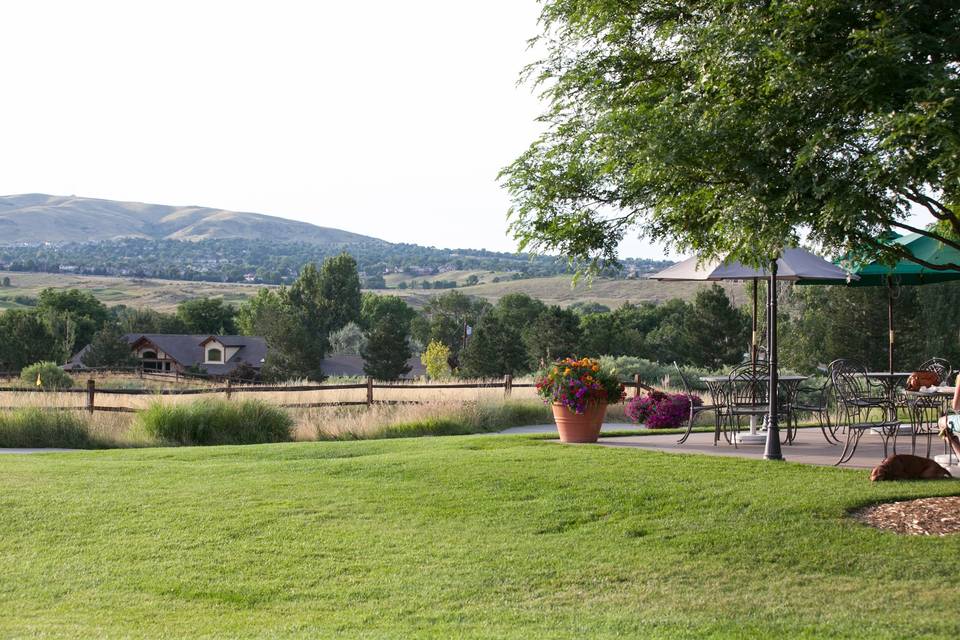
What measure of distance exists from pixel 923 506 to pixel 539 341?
40512 millimetres

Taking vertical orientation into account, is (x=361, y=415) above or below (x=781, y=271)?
below

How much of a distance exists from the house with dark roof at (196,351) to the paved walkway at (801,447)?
170ft

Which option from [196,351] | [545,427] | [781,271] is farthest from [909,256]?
[196,351]

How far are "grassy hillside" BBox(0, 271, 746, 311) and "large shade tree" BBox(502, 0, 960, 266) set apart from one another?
303 ft

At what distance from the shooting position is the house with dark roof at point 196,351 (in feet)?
209

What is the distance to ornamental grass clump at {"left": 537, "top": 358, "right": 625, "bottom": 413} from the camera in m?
12.0

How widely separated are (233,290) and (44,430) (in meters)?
124

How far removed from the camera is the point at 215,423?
15.8m

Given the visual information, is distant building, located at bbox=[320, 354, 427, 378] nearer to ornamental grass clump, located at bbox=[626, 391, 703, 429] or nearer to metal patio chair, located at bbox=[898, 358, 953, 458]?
ornamental grass clump, located at bbox=[626, 391, 703, 429]

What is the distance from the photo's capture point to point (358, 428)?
16.5 m

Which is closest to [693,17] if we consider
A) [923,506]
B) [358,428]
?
[923,506]

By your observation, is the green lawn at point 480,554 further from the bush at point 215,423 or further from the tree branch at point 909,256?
the bush at point 215,423

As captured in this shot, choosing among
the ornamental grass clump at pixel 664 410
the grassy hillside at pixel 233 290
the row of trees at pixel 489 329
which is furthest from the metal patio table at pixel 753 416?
the grassy hillside at pixel 233 290

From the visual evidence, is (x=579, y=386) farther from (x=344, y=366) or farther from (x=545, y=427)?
(x=344, y=366)
